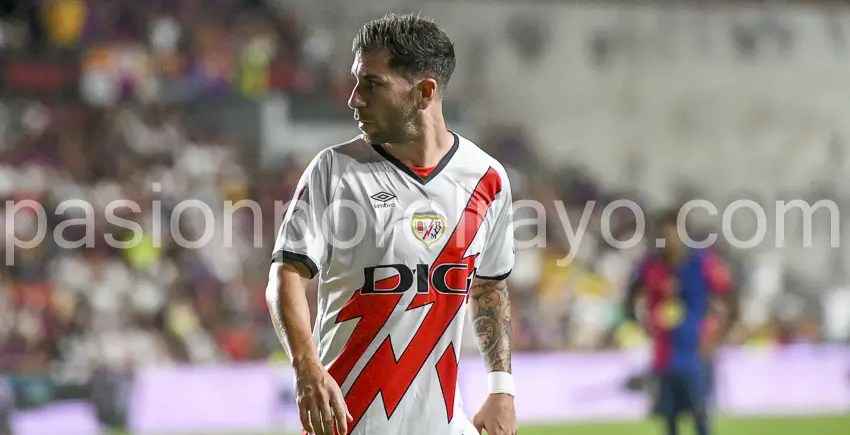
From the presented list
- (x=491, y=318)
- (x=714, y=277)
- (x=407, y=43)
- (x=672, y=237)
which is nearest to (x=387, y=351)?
(x=491, y=318)

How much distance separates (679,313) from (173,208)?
6.52 metres

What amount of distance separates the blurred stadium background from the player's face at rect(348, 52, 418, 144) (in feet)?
24.2

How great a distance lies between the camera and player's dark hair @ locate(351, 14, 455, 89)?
2977 mm

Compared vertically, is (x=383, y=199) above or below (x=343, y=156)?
below

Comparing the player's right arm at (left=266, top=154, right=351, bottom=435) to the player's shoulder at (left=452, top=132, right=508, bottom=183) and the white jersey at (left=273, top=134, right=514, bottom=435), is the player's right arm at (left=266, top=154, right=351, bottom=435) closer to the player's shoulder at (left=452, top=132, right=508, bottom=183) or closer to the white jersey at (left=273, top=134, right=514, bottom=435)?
the white jersey at (left=273, top=134, right=514, bottom=435)

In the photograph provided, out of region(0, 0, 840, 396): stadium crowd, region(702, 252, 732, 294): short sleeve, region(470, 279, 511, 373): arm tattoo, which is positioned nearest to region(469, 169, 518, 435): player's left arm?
→ region(470, 279, 511, 373): arm tattoo

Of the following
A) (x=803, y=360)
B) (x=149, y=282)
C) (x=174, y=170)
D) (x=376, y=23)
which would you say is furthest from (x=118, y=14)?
(x=376, y=23)

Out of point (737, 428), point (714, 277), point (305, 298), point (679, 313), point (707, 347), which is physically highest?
point (305, 298)

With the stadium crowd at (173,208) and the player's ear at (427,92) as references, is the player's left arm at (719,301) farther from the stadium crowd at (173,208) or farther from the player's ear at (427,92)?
the player's ear at (427,92)

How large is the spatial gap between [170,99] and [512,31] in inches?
206

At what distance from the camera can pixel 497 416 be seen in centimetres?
321

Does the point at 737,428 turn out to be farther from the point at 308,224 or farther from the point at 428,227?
the point at 308,224

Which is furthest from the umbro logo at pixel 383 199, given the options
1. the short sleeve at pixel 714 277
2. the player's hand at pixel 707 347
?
the player's hand at pixel 707 347

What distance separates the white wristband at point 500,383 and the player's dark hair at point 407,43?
2.91 feet
